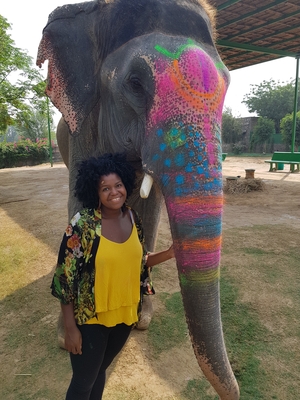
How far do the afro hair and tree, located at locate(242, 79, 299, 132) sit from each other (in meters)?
39.6

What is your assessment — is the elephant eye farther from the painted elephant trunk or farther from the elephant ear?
the elephant ear

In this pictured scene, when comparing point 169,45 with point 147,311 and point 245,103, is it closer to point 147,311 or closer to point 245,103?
point 147,311

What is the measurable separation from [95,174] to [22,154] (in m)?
25.3

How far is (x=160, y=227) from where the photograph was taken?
5551 mm

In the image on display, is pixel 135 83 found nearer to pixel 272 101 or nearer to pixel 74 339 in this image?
pixel 74 339

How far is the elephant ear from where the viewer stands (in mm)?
2219

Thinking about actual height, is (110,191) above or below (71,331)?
above

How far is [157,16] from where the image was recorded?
1.88m

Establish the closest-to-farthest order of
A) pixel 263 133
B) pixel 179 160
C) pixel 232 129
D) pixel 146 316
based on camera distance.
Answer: pixel 179 160, pixel 146 316, pixel 263 133, pixel 232 129

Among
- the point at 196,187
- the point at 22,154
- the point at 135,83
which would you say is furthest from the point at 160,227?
the point at 22,154

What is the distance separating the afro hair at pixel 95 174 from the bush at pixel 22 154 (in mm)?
24475

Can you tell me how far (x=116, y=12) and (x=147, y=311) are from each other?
211 cm

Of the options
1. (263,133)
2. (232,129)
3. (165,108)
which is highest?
(232,129)

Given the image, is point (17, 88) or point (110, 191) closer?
point (110, 191)
